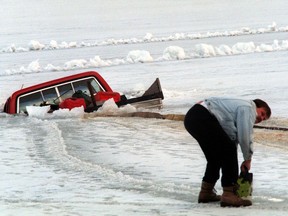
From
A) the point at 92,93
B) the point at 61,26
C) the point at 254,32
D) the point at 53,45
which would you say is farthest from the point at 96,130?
the point at 61,26

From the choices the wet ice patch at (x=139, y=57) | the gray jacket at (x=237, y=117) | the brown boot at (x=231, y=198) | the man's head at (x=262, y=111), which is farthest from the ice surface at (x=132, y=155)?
the wet ice patch at (x=139, y=57)

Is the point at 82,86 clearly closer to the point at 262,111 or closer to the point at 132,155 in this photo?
the point at 132,155

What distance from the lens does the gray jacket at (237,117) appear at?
6.07 meters

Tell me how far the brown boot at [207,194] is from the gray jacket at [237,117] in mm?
545

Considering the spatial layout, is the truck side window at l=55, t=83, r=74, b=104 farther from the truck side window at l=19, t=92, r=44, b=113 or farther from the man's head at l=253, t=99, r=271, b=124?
the man's head at l=253, t=99, r=271, b=124

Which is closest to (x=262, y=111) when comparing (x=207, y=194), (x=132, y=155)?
(x=207, y=194)

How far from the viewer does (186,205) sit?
6.76 metres

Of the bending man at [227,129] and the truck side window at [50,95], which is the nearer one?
the bending man at [227,129]

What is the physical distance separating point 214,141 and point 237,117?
0.27 m

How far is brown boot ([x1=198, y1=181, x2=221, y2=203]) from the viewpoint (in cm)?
660

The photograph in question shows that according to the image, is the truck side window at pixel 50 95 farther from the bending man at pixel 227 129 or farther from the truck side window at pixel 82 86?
the bending man at pixel 227 129

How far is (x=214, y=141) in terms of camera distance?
6234mm

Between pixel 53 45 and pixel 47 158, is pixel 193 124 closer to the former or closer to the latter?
pixel 47 158

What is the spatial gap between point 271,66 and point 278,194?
65.2 feet
